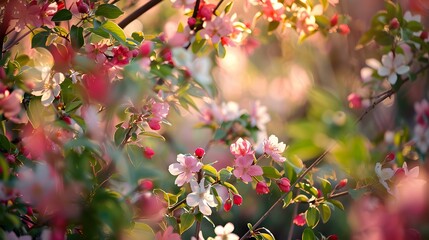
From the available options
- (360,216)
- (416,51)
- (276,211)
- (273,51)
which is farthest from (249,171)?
(273,51)

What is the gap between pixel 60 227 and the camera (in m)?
0.74

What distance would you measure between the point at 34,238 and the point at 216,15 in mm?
613

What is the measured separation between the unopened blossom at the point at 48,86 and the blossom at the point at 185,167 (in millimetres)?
266

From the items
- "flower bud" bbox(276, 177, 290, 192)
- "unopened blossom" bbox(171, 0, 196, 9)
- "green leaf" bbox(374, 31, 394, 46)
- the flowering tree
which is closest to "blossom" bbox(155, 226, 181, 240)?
the flowering tree

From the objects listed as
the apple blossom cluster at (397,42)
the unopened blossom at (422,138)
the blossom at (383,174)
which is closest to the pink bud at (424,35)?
the apple blossom cluster at (397,42)

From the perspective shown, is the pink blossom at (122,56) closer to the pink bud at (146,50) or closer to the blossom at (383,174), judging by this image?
the pink bud at (146,50)

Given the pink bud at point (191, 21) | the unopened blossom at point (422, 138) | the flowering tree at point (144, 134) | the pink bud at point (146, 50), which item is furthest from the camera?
the unopened blossom at point (422, 138)

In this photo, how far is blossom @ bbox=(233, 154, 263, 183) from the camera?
1.10 meters

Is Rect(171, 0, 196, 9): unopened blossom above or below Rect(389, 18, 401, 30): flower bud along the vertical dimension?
above

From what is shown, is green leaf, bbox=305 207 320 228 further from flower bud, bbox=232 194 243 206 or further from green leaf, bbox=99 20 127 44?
green leaf, bbox=99 20 127 44

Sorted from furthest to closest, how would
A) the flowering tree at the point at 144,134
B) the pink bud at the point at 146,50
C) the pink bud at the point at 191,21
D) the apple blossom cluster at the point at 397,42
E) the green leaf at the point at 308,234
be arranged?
the apple blossom cluster at the point at 397,42 → the pink bud at the point at 191,21 → the green leaf at the point at 308,234 → the pink bud at the point at 146,50 → the flowering tree at the point at 144,134

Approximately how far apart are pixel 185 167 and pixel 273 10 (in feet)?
1.59

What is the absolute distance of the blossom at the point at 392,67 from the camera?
1316mm

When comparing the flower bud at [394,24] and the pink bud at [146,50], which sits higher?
the pink bud at [146,50]
